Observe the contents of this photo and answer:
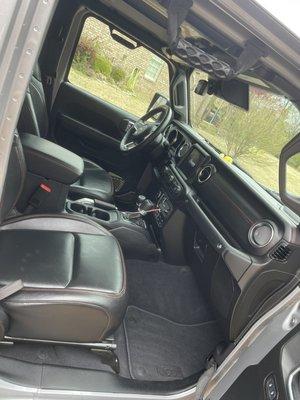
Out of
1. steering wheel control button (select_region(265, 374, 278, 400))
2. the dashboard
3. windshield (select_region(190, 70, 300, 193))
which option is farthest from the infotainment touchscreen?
steering wheel control button (select_region(265, 374, 278, 400))

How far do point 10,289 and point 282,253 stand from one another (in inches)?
37.6

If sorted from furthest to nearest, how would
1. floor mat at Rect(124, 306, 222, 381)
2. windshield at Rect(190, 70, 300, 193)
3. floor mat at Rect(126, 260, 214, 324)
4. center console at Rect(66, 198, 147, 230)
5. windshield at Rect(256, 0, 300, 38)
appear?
center console at Rect(66, 198, 147, 230), floor mat at Rect(126, 260, 214, 324), floor mat at Rect(124, 306, 222, 381), windshield at Rect(190, 70, 300, 193), windshield at Rect(256, 0, 300, 38)

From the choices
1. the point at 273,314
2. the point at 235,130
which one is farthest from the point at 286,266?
the point at 235,130

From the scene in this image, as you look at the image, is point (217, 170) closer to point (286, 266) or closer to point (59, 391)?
point (286, 266)

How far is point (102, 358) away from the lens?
1627mm

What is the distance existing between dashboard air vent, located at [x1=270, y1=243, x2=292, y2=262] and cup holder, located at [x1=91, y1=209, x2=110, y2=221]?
1.14 metres

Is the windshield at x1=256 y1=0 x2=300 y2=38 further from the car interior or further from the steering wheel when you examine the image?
the steering wheel

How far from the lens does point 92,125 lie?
3.12m

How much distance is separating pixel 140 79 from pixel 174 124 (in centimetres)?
50

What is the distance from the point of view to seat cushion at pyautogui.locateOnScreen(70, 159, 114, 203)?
8.05 feet

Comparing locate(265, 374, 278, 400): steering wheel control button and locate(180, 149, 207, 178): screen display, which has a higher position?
locate(180, 149, 207, 178): screen display

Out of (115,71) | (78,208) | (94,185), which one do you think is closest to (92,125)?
(115,71)

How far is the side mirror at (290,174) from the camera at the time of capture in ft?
4.14

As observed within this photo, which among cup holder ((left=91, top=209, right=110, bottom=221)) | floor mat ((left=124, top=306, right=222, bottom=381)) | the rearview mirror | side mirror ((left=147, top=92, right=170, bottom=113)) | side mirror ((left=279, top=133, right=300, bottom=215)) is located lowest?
floor mat ((left=124, top=306, right=222, bottom=381))
